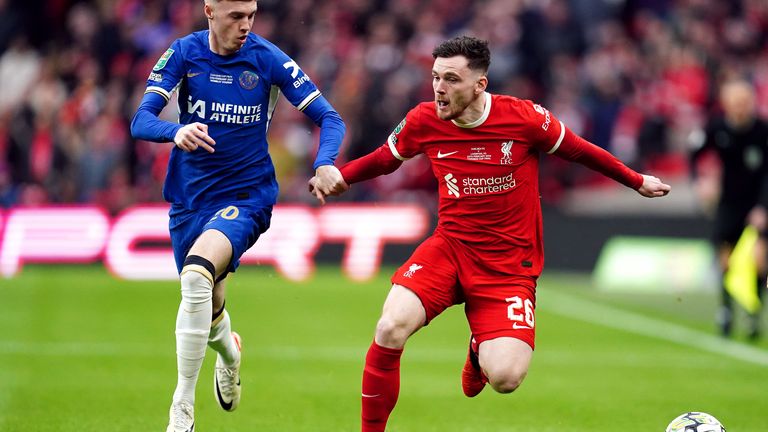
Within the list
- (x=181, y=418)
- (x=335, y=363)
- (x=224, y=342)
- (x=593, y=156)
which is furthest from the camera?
(x=335, y=363)

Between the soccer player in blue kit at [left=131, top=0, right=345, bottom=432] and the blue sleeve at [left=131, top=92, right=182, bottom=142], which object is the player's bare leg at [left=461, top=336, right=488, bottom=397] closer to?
the soccer player in blue kit at [left=131, top=0, right=345, bottom=432]

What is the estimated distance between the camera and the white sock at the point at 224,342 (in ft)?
27.7

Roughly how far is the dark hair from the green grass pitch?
2572 mm

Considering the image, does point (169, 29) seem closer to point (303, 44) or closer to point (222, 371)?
point (303, 44)

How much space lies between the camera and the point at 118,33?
21.4 meters

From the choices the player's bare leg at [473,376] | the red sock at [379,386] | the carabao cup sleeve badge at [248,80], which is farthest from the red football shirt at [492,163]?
the red sock at [379,386]

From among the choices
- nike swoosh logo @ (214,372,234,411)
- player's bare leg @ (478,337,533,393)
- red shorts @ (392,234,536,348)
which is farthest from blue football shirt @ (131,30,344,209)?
player's bare leg @ (478,337,533,393)

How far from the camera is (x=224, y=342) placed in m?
8.58

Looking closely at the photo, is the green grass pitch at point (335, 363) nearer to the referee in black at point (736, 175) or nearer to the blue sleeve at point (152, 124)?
the referee in black at point (736, 175)

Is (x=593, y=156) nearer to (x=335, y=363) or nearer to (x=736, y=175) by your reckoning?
(x=335, y=363)

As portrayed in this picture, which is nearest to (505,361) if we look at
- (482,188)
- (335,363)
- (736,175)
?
(482,188)

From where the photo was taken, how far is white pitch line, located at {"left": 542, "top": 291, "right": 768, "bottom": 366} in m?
13.1

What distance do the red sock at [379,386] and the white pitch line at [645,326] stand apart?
19.8 ft

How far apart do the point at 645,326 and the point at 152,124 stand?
9175mm
